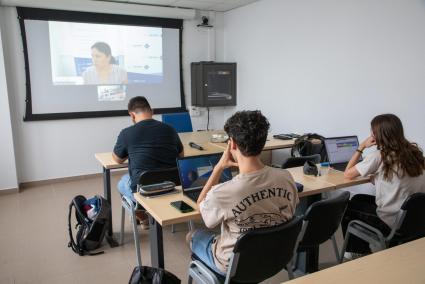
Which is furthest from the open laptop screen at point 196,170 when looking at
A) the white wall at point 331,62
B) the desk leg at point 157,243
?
the white wall at point 331,62

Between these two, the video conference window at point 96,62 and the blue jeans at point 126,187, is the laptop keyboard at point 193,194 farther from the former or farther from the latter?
the video conference window at point 96,62

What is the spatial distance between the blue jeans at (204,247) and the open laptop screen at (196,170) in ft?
1.14

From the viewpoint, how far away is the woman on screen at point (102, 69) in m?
5.34

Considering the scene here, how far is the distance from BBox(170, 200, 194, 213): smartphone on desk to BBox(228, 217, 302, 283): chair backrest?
46 centimetres

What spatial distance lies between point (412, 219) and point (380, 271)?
93 cm

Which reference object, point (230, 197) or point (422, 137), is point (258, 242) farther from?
point (422, 137)

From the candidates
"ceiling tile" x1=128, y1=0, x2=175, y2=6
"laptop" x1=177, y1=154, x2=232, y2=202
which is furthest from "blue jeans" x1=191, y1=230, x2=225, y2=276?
"ceiling tile" x1=128, y1=0, x2=175, y2=6

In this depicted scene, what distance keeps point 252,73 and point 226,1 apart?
119cm

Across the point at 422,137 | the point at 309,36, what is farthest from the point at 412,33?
the point at 309,36

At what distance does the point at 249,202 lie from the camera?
158cm

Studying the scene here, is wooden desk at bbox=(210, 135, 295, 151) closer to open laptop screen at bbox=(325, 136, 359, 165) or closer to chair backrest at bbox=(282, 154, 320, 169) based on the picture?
chair backrest at bbox=(282, 154, 320, 169)

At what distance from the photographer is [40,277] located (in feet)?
8.86

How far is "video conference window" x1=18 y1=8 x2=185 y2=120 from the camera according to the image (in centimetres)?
495

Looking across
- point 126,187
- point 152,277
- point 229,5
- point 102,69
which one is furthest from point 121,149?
point 229,5
